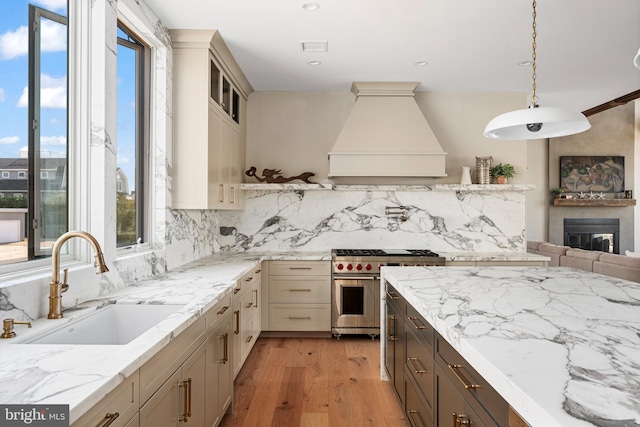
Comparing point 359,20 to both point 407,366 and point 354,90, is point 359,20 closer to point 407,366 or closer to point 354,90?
point 354,90

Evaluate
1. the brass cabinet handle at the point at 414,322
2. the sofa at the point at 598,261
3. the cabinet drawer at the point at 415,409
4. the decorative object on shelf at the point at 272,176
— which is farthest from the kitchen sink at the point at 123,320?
the sofa at the point at 598,261

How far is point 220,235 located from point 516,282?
3.29 m

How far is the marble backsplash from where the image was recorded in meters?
4.64

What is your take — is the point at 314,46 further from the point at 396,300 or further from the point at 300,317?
the point at 300,317

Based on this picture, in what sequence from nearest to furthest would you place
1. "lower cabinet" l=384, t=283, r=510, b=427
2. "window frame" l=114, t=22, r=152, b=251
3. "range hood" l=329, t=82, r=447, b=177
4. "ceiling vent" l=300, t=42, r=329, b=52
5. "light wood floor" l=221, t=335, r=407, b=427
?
"lower cabinet" l=384, t=283, r=510, b=427
"light wood floor" l=221, t=335, r=407, b=427
"window frame" l=114, t=22, r=152, b=251
"ceiling vent" l=300, t=42, r=329, b=52
"range hood" l=329, t=82, r=447, b=177

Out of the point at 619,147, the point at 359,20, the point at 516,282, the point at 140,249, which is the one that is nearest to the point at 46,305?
the point at 140,249

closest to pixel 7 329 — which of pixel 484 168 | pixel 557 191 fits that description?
pixel 484 168

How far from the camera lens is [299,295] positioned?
413 cm

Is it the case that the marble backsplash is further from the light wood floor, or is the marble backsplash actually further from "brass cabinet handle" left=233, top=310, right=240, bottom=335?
"brass cabinet handle" left=233, top=310, right=240, bottom=335

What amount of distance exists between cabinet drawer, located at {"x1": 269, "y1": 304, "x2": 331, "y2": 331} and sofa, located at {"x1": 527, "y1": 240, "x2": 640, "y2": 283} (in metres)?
3.14

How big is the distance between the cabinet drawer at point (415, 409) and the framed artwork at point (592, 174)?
7142mm

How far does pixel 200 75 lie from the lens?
124 inches

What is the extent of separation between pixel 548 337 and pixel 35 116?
233 cm

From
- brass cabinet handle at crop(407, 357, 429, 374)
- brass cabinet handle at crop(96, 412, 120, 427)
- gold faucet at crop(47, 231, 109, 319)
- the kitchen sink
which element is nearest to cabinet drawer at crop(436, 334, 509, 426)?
brass cabinet handle at crop(407, 357, 429, 374)
